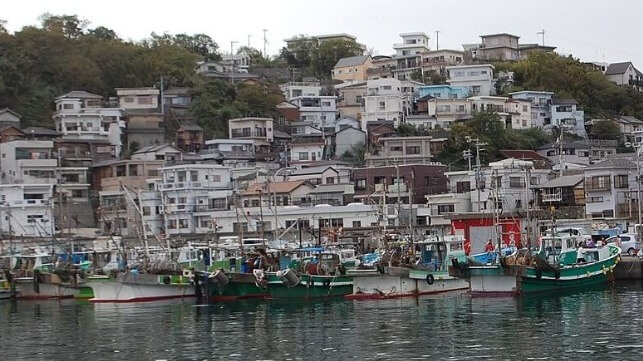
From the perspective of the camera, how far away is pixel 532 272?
3834 cm

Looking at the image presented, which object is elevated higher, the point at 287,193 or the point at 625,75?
the point at 625,75

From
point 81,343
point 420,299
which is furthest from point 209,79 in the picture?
point 81,343

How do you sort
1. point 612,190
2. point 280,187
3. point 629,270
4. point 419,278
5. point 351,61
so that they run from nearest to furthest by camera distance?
point 419,278 → point 629,270 → point 612,190 → point 280,187 → point 351,61

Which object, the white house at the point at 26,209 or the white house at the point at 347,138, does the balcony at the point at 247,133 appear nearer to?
the white house at the point at 347,138

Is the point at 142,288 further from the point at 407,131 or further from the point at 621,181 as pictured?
the point at 407,131

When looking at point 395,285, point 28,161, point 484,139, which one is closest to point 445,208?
point 484,139

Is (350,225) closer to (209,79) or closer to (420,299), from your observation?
(420,299)

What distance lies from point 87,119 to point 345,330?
182 ft

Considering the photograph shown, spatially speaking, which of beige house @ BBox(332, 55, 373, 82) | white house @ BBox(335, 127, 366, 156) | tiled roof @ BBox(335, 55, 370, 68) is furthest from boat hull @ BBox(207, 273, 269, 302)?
tiled roof @ BBox(335, 55, 370, 68)

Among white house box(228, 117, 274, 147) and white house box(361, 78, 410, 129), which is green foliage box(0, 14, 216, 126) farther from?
white house box(361, 78, 410, 129)

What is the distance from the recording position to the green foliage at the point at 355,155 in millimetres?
83812

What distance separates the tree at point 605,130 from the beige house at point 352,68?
2818cm

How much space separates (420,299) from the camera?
129 feet

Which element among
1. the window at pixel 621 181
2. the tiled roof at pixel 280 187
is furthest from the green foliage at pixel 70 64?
the window at pixel 621 181
